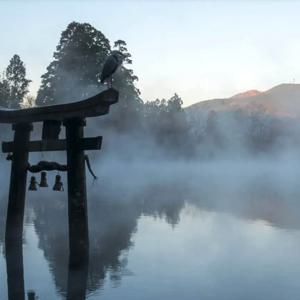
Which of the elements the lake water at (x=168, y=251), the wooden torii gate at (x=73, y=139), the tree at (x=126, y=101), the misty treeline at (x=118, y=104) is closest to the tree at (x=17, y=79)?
the misty treeline at (x=118, y=104)

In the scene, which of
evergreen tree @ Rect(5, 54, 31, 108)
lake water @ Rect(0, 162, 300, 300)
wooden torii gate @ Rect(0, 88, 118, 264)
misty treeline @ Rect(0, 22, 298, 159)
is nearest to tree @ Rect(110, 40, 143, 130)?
A: misty treeline @ Rect(0, 22, 298, 159)

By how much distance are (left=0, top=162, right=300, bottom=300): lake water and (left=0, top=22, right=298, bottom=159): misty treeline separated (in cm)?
2273

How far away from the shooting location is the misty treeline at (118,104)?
4275 centimetres

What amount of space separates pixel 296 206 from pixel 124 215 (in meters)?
7.37

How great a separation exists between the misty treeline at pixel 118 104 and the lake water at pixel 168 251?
22.7 meters

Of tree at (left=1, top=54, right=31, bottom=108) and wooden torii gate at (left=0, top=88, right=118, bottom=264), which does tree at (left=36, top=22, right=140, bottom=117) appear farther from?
wooden torii gate at (left=0, top=88, right=118, bottom=264)

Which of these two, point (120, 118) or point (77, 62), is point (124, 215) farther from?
point (120, 118)

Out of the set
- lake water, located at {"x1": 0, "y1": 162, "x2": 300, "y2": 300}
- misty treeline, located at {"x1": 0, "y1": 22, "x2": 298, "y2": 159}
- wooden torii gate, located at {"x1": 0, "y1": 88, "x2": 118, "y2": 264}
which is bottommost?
lake water, located at {"x1": 0, "y1": 162, "x2": 300, "y2": 300}

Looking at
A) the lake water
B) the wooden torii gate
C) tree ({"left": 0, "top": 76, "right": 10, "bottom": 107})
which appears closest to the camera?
the lake water

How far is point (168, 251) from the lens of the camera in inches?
425

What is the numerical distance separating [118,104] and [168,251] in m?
37.3

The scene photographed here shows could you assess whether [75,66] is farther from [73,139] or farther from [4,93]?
[73,139]

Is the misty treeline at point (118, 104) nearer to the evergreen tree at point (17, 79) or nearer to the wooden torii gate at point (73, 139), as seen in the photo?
the evergreen tree at point (17, 79)

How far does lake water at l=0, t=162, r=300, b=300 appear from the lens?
798 centimetres
